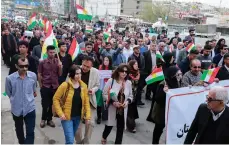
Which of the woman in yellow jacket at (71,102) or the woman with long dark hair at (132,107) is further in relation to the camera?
the woman with long dark hair at (132,107)

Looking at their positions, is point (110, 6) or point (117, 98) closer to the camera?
point (117, 98)

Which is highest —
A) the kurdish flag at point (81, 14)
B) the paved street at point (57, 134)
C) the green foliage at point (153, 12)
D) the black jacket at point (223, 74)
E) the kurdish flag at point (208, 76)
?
the green foliage at point (153, 12)

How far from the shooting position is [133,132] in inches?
252

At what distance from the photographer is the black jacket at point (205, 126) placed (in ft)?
10.7

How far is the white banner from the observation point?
4.76 meters

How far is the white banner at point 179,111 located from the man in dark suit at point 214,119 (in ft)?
4.19

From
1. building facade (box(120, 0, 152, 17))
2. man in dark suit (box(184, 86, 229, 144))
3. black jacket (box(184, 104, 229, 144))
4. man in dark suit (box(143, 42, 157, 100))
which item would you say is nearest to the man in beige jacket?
black jacket (box(184, 104, 229, 144))

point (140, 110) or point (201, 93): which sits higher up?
point (201, 93)

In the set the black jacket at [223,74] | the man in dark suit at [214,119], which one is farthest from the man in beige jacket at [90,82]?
the black jacket at [223,74]

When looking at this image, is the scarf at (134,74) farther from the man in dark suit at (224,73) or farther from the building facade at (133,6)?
the building facade at (133,6)

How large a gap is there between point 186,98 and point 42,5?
65.4 meters

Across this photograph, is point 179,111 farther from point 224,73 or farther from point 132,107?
point 224,73

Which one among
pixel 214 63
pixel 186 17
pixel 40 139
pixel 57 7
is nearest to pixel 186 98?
pixel 40 139

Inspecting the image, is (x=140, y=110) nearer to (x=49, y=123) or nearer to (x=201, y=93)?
(x=49, y=123)
